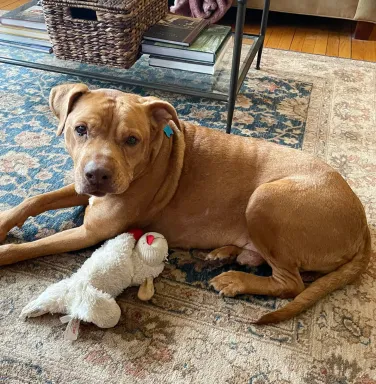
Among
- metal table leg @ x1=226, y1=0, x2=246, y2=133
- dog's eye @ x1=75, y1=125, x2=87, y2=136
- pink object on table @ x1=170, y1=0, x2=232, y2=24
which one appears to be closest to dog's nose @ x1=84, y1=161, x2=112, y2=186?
dog's eye @ x1=75, y1=125, x2=87, y2=136

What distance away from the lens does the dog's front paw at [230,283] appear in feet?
5.23

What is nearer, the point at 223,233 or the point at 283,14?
the point at 223,233

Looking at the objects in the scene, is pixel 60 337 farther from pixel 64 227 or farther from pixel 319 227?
pixel 319 227

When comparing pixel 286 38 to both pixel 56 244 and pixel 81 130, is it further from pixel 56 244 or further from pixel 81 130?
pixel 56 244

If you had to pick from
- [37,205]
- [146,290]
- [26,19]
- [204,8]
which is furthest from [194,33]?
[146,290]

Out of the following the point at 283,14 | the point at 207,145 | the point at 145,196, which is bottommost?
the point at 283,14

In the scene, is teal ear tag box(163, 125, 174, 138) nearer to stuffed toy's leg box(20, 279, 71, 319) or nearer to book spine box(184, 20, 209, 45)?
stuffed toy's leg box(20, 279, 71, 319)

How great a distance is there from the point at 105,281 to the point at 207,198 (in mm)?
513

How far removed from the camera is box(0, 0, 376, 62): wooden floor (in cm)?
378

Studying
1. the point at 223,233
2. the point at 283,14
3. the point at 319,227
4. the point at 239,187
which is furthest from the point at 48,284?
the point at 283,14

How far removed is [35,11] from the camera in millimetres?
2947

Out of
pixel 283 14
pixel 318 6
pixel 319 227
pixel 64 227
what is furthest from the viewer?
pixel 283 14

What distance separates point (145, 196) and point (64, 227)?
44 centimetres

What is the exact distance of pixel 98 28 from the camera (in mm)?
2469
